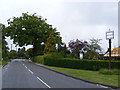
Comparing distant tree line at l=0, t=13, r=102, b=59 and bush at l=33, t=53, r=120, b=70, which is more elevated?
distant tree line at l=0, t=13, r=102, b=59

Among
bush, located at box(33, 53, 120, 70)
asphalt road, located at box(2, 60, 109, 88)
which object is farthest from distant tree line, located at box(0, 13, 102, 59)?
asphalt road, located at box(2, 60, 109, 88)

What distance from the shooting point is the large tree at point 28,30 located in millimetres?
55938

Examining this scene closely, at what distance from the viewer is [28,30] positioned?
55.6 meters

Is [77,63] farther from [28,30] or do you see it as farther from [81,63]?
[28,30]

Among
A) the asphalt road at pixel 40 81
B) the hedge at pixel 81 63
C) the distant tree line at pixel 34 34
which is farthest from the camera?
the distant tree line at pixel 34 34

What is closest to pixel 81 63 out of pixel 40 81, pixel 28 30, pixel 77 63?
pixel 77 63

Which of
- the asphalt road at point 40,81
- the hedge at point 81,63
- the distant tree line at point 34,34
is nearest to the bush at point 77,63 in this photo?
the hedge at point 81,63

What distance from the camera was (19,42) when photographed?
2283 inches

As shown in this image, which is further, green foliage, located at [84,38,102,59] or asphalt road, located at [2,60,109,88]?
green foliage, located at [84,38,102,59]

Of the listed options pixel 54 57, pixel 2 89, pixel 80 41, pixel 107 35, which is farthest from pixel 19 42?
pixel 2 89

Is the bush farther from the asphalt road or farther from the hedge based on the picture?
the asphalt road

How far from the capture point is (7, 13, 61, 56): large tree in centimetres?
5594

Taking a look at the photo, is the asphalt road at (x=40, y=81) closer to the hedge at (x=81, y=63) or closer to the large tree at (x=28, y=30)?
the hedge at (x=81, y=63)

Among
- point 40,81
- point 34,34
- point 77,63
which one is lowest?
point 40,81
